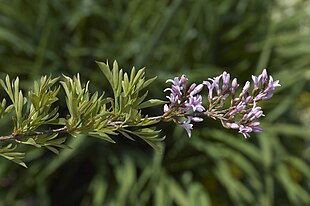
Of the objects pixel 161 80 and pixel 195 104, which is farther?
pixel 161 80

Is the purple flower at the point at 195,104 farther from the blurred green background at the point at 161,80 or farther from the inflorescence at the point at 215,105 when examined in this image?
the blurred green background at the point at 161,80

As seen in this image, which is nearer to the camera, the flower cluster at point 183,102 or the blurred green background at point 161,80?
the flower cluster at point 183,102

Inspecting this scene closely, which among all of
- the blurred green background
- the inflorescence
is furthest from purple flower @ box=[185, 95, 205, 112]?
the blurred green background

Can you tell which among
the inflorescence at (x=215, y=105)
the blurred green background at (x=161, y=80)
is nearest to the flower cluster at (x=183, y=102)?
the inflorescence at (x=215, y=105)

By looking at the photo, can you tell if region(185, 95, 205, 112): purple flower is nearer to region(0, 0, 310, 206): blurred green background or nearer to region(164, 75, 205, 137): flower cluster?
region(164, 75, 205, 137): flower cluster

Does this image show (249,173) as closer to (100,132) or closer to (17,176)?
(17,176)

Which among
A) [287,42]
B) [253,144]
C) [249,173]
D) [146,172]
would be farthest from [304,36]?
[146,172]

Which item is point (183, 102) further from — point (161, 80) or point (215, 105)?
point (161, 80)

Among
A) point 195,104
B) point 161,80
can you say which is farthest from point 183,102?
point 161,80
